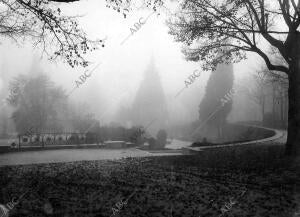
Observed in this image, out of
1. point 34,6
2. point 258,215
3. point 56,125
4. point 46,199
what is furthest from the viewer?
point 56,125

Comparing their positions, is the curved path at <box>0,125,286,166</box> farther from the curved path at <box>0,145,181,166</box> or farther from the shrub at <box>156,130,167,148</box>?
the shrub at <box>156,130,167,148</box>

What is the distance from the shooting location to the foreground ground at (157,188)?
6.30 m

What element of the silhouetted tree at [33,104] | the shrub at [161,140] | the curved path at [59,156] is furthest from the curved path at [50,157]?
the silhouetted tree at [33,104]

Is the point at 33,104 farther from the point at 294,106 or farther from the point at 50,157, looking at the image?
the point at 294,106

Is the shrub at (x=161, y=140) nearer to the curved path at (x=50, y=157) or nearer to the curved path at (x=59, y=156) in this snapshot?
the curved path at (x=59, y=156)

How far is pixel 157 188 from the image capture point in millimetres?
7984

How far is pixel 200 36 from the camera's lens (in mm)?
14000

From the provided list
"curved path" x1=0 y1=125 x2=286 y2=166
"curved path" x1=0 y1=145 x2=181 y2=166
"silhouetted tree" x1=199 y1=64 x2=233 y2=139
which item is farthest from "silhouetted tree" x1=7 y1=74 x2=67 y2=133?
"curved path" x1=0 y1=145 x2=181 y2=166

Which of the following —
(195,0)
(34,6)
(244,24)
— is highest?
(195,0)

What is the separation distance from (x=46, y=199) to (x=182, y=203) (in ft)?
9.77

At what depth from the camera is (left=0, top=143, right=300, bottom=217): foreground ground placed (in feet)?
20.7

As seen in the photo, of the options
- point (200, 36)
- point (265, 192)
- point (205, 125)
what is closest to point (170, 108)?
point (205, 125)

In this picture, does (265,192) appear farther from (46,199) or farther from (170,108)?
(170,108)

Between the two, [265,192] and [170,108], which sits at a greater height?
[170,108]
